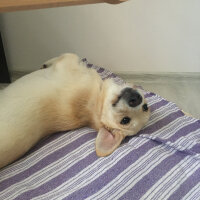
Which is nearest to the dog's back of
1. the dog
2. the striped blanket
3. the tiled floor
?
the dog

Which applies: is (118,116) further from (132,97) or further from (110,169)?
(110,169)

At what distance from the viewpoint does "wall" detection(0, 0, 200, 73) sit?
9.00 feet

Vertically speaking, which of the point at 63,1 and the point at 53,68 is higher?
the point at 63,1

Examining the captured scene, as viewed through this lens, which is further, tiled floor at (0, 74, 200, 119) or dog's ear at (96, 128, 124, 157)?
tiled floor at (0, 74, 200, 119)

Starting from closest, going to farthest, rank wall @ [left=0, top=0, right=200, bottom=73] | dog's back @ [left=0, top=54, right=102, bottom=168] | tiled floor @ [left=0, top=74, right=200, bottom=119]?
dog's back @ [left=0, top=54, right=102, bottom=168], wall @ [left=0, top=0, right=200, bottom=73], tiled floor @ [left=0, top=74, right=200, bottom=119]

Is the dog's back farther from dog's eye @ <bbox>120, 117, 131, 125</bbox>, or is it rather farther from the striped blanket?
dog's eye @ <bbox>120, 117, 131, 125</bbox>

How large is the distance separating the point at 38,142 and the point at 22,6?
1.21 metres

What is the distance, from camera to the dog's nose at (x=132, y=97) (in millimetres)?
1896

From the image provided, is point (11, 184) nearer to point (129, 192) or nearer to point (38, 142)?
point (38, 142)

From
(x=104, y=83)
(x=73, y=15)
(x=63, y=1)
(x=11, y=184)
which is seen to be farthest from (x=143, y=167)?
(x=73, y=15)

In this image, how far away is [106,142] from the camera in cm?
195

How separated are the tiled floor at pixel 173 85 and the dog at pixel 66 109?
0.99 metres

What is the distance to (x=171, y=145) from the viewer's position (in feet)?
6.60

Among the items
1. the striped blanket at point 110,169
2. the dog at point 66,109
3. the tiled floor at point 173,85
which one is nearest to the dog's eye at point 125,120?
the dog at point 66,109
